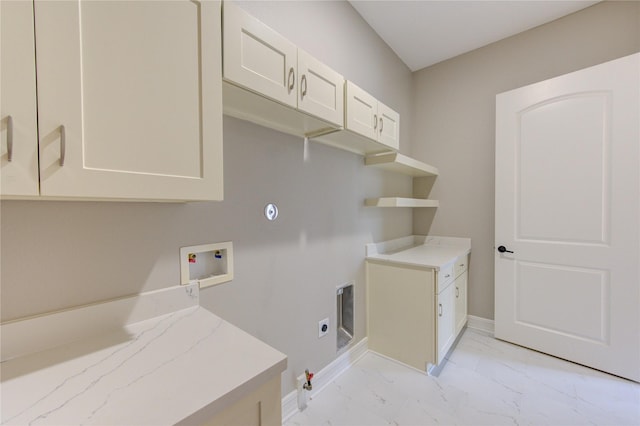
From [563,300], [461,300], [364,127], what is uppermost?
[364,127]

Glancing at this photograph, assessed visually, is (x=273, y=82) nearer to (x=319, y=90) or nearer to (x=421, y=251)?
(x=319, y=90)

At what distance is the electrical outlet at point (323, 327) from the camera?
168 centimetres

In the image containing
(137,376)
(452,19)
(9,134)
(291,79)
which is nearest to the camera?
(9,134)

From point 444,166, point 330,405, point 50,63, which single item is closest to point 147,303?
point 50,63

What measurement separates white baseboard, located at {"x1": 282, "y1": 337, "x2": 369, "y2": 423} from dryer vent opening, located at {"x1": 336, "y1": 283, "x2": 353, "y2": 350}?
0.10 m

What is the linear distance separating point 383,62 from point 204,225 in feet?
7.37

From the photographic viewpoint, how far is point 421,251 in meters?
2.41

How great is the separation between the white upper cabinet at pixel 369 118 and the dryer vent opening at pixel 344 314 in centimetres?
110

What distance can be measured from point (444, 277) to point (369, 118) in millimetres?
1264

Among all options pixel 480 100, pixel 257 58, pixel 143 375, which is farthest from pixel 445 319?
pixel 480 100

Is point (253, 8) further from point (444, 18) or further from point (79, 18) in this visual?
point (444, 18)

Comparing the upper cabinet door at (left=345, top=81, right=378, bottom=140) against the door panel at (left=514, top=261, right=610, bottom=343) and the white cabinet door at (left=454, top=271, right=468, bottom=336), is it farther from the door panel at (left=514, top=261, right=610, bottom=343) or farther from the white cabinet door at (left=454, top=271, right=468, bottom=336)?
the door panel at (left=514, top=261, right=610, bottom=343)

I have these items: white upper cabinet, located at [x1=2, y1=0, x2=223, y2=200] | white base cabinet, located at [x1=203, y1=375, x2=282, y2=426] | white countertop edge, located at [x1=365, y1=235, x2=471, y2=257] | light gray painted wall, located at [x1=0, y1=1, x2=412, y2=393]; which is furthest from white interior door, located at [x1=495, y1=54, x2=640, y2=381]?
white upper cabinet, located at [x1=2, y1=0, x2=223, y2=200]

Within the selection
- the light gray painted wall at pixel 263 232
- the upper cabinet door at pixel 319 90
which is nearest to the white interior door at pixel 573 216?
the light gray painted wall at pixel 263 232
